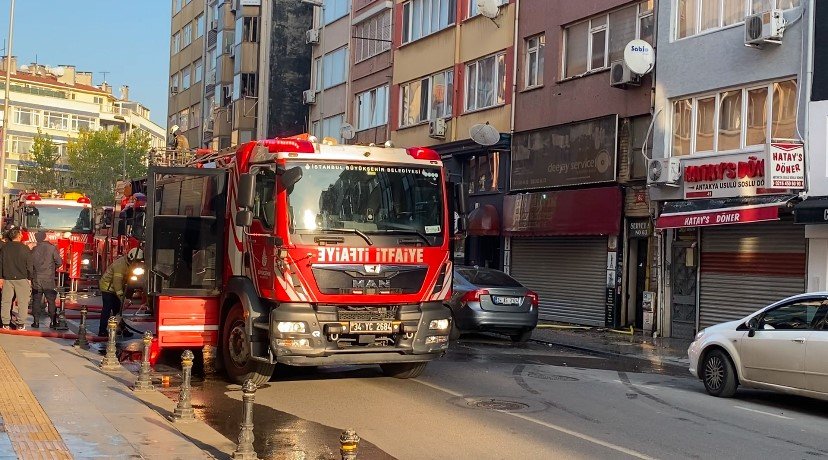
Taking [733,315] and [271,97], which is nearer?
[733,315]

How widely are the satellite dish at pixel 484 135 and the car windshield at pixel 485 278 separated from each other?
9588 millimetres

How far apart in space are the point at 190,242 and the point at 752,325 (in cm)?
745

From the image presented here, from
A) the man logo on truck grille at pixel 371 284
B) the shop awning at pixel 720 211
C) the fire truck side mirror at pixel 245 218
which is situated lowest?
the man logo on truck grille at pixel 371 284

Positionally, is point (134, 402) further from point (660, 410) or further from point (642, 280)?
point (642, 280)

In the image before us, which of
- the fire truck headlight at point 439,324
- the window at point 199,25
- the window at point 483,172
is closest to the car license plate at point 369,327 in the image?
the fire truck headlight at point 439,324

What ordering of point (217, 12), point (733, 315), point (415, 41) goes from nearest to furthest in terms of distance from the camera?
point (733, 315) < point (415, 41) < point (217, 12)

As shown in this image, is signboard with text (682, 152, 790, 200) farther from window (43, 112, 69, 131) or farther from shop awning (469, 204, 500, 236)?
window (43, 112, 69, 131)

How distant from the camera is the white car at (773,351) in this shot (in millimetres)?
11352

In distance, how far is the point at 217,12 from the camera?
59562 mm

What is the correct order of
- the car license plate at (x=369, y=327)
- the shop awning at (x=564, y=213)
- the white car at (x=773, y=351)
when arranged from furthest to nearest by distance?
the shop awning at (x=564, y=213)
the white car at (x=773, y=351)
the car license plate at (x=369, y=327)

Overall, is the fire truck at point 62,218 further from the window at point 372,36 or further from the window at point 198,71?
the window at point 198,71

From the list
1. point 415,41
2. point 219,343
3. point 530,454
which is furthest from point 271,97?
point 530,454

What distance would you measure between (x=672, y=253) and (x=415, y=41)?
16086 millimetres

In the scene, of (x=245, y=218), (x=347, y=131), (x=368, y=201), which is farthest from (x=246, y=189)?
(x=347, y=131)
